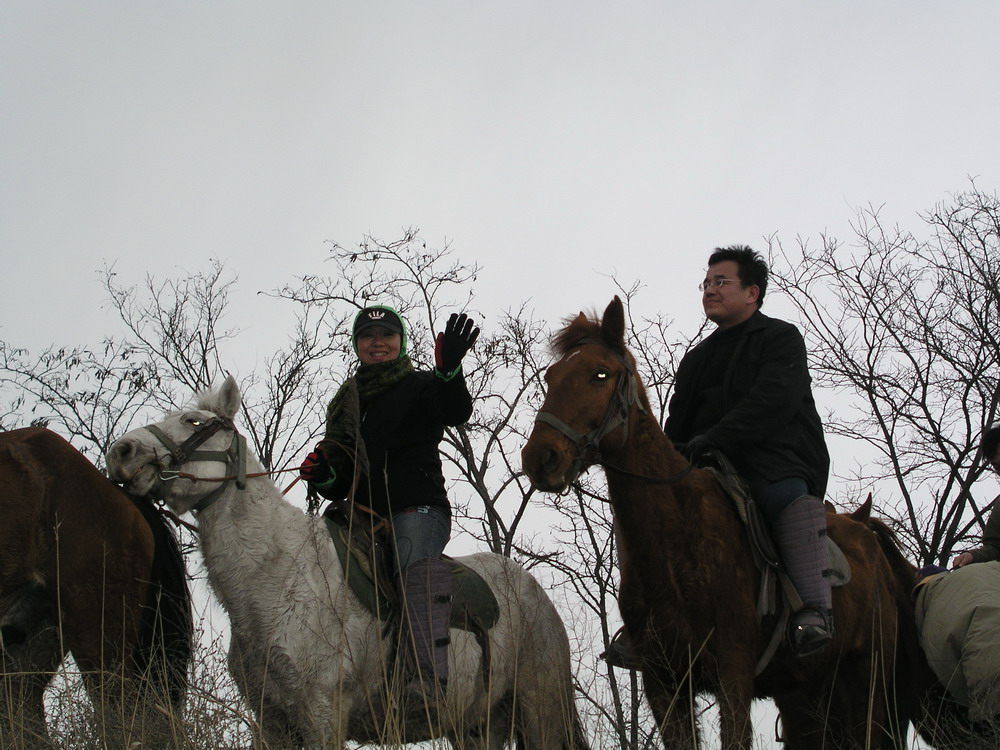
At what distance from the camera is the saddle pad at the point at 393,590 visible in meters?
5.63

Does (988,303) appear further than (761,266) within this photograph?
Yes

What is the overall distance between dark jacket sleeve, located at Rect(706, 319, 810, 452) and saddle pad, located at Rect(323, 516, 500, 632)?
1858mm

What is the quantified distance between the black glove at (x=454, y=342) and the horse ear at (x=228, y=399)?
125 centimetres

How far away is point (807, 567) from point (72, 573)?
4531mm

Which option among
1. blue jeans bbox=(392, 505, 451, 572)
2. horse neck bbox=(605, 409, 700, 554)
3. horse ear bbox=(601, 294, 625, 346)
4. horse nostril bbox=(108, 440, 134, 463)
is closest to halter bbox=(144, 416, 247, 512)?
horse nostril bbox=(108, 440, 134, 463)

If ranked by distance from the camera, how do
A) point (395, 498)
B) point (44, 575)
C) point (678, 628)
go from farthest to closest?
1. point (44, 575)
2. point (395, 498)
3. point (678, 628)

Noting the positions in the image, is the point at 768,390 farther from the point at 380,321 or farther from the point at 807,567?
the point at 380,321

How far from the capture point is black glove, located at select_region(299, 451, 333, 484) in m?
5.89

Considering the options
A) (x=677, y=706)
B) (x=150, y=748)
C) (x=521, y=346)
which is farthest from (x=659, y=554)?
(x=521, y=346)

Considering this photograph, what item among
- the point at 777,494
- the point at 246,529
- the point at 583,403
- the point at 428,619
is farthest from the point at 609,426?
the point at 246,529

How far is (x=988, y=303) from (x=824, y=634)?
1183 cm

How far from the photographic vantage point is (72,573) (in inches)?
246

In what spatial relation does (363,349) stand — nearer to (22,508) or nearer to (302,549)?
(302,549)

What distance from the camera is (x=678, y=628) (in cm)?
503
